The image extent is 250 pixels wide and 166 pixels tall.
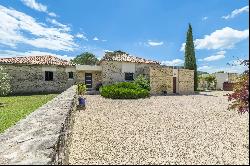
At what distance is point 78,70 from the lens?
30031 mm

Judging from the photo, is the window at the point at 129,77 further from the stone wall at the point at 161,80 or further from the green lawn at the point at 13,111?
the green lawn at the point at 13,111

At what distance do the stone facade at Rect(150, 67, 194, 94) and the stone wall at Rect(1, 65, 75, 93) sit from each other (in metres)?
10.0

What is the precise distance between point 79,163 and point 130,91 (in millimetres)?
15473

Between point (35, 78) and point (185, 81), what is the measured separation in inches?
714

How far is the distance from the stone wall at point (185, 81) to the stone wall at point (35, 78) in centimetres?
1335

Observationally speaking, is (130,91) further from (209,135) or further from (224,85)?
(224,85)

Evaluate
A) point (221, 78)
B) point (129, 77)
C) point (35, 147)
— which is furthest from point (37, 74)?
point (221, 78)

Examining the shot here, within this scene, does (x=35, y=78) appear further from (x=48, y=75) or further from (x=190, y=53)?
(x=190, y=53)

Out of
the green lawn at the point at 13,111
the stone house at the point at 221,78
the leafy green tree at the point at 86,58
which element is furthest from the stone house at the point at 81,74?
the leafy green tree at the point at 86,58

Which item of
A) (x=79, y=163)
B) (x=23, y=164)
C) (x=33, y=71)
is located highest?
(x=33, y=71)

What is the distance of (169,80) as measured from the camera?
1128 inches

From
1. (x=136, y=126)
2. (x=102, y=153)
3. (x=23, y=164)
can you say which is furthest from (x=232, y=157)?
(x=23, y=164)

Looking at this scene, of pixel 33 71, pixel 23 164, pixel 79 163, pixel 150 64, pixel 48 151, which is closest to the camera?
pixel 23 164

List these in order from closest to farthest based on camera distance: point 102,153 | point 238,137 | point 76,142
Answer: point 102,153 < point 76,142 < point 238,137
